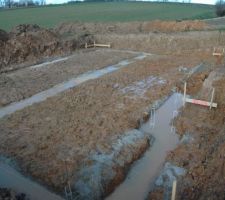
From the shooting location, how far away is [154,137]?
8.96 meters

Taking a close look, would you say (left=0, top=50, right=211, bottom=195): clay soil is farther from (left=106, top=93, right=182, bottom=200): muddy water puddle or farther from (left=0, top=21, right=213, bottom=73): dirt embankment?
(left=0, top=21, right=213, bottom=73): dirt embankment

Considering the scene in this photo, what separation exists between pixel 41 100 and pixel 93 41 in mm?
12833

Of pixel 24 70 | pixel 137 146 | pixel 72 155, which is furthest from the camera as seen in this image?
pixel 24 70

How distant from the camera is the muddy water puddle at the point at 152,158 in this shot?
6.62 meters

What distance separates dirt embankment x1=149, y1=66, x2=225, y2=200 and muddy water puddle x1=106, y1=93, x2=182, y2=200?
0.33 m

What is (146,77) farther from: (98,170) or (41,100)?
(98,170)

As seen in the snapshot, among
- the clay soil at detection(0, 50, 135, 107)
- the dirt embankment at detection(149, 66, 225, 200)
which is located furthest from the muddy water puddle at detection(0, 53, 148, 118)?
the dirt embankment at detection(149, 66, 225, 200)

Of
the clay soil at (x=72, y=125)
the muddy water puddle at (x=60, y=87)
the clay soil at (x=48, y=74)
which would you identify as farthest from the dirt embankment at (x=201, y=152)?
the clay soil at (x=48, y=74)

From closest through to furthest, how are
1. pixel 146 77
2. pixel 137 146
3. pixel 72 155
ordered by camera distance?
pixel 72 155 < pixel 137 146 < pixel 146 77

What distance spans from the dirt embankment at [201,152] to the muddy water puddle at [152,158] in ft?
1.09

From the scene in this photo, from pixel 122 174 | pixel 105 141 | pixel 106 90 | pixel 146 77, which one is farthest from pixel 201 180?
pixel 146 77

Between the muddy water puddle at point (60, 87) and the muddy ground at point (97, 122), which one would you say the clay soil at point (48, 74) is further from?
the muddy water puddle at point (60, 87)

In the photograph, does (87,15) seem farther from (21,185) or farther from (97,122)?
(21,185)

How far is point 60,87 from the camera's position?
13.4m
